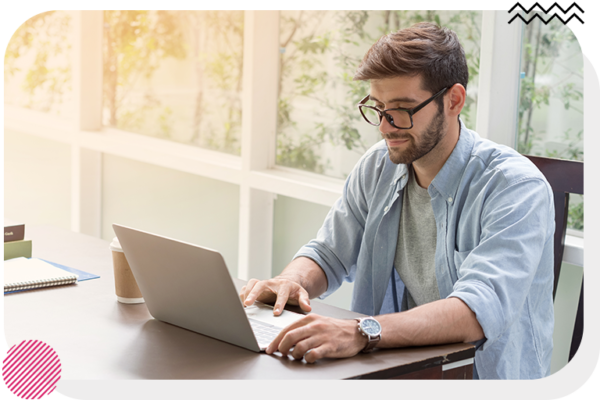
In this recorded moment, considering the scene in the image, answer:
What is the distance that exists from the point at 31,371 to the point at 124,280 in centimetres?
39

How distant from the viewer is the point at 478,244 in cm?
159

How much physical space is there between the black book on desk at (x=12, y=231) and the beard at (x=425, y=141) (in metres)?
1.02

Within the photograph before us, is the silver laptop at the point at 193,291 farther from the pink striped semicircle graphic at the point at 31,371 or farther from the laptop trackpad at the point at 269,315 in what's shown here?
the pink striped semicircle graphic at the point at 31,371

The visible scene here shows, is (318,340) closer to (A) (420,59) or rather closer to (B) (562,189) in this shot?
(A) (420,59)

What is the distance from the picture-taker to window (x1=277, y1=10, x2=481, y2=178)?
9.23 feet

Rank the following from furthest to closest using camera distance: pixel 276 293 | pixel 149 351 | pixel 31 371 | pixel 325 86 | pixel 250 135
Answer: pixel 250 135, pixel 325 86, pixel 276 293, pixel 149 351, pixel 31 371

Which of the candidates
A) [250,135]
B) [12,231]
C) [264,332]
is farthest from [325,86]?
[264,332]

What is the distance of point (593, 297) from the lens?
1676mm

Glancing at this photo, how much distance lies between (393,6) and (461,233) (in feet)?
4.35

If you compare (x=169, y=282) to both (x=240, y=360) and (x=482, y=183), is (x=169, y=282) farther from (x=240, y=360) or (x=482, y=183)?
(x=482, y=183)

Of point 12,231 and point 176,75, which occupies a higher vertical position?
point 176,75

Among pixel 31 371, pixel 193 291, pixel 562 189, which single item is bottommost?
pixel 31 371

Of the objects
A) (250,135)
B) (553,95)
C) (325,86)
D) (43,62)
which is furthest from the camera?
(43,62)

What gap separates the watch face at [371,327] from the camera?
1285mm
